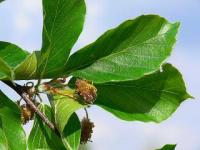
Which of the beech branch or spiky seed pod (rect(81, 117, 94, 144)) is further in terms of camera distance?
spiky seed pod (rect(81, 117, 94, 144))

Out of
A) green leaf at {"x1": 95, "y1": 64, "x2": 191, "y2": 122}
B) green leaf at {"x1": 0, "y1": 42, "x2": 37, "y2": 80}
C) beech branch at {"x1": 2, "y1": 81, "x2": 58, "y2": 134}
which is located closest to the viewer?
green leaf at {"x1": 0, "y1": 42, "x2": 37, "y2": 80}

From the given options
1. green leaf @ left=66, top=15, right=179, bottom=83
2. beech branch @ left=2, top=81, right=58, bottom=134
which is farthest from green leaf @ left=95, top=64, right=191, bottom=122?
beech branch @ left=2, top=81, right=58, bottom=134

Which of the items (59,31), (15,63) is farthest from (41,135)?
(59,31)

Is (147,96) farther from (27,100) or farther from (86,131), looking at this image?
(27,100)

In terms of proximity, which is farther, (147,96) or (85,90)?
(147,96)

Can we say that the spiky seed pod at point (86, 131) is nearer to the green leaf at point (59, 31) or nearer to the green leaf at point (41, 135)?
the green leaf at point (41, 135)

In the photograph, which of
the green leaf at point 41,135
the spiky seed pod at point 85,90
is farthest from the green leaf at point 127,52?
the green leaf at point 41,135

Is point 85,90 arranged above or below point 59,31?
below

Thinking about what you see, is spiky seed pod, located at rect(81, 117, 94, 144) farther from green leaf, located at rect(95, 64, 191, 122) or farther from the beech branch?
the beech branch
